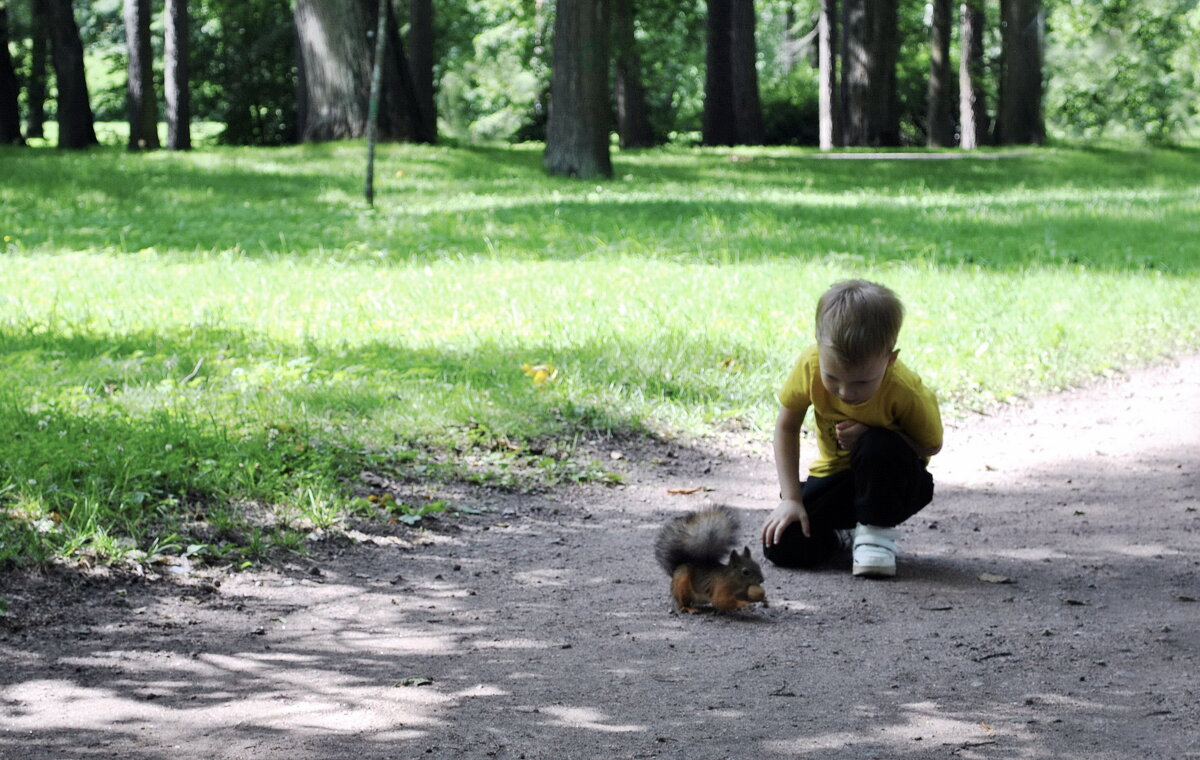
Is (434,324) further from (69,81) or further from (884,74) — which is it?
(884,74)

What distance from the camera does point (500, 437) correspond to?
612cm

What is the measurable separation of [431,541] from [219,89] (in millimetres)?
33514

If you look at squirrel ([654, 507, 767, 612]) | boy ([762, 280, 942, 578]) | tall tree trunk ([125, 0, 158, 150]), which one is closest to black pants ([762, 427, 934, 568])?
boy ([762, 280, 942, 578])

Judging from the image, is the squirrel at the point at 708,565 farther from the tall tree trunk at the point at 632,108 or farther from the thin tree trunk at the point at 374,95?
the tall tree trunk at the point at 632,108

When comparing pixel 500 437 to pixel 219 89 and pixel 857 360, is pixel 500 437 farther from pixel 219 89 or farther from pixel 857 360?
pixel 219 89

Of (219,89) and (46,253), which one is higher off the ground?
(219,89)

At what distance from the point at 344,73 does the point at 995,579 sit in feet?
59.7

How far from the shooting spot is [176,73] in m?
23.8

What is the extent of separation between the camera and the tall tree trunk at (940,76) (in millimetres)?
30078

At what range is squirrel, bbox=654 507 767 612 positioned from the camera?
13.1 ft

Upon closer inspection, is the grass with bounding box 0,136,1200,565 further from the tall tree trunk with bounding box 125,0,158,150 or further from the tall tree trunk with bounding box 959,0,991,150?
the tall tree trunk with bounding box 959,0,991,150

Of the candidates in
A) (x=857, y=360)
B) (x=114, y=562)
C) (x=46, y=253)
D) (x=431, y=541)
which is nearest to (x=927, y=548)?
(x=857, y=360)

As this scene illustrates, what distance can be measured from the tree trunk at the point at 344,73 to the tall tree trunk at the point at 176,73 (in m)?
2.62

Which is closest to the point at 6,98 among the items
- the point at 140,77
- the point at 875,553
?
the point at 140,77
